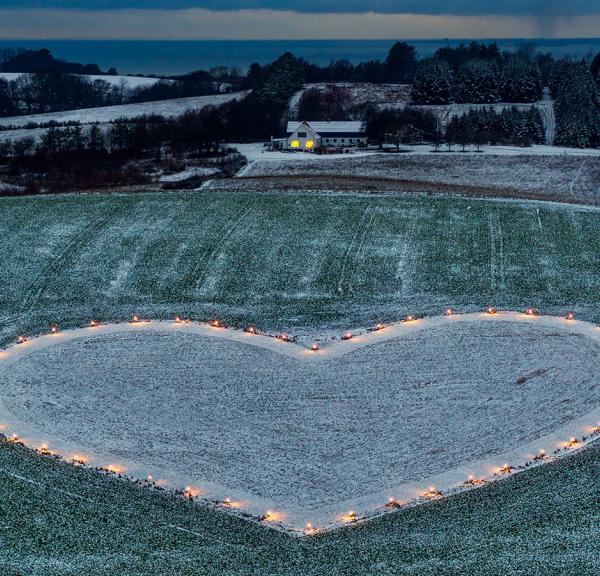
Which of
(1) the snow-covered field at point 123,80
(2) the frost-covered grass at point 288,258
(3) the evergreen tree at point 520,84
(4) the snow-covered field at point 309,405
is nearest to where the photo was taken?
(4) the snow-covered field at point 309,405

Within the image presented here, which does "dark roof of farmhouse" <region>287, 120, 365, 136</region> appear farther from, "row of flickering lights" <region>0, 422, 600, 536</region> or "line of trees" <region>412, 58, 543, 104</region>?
"row of flickering lights" <region>0, 422, 600, 536</region>

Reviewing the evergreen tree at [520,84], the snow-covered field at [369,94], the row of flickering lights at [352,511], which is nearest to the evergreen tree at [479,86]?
the evergreen tree at [520,84]

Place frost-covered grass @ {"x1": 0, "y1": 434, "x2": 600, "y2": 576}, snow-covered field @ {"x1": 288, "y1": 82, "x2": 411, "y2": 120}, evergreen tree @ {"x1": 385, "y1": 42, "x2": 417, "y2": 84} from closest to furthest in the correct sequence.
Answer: frost-covered grass @ {"x1": 0, "y1": 434, "x2": 600, "y2": 576} < snow-covered field @ {"x1": 288, "y1": 82, "x2": 411, "y2": 120} < evergreen tree @ {"x1": 385, "y1": 42, "x2": 417, "y2": 84}

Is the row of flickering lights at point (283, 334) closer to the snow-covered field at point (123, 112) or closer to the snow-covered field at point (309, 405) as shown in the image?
the snow-covered field at point (309, 405)

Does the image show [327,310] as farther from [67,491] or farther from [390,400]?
[67,491]

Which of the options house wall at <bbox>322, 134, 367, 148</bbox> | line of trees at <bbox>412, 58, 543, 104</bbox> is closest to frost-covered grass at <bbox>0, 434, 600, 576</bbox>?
house wall at <bbox>322, 134, 367, 148</bbox>

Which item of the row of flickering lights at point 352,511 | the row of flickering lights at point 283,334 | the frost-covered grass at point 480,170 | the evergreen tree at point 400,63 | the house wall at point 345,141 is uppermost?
the evergreen tree at point 400,63

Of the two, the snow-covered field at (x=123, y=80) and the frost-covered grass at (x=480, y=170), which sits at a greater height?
the snow-covered field at (x=123, y=80)

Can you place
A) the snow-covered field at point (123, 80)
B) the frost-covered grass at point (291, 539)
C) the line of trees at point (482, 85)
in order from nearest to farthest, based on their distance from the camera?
the frost-covered grass at point (291, 539) → the line of trees at point (482, 85) → the snow-covered field at point (123, 80)
